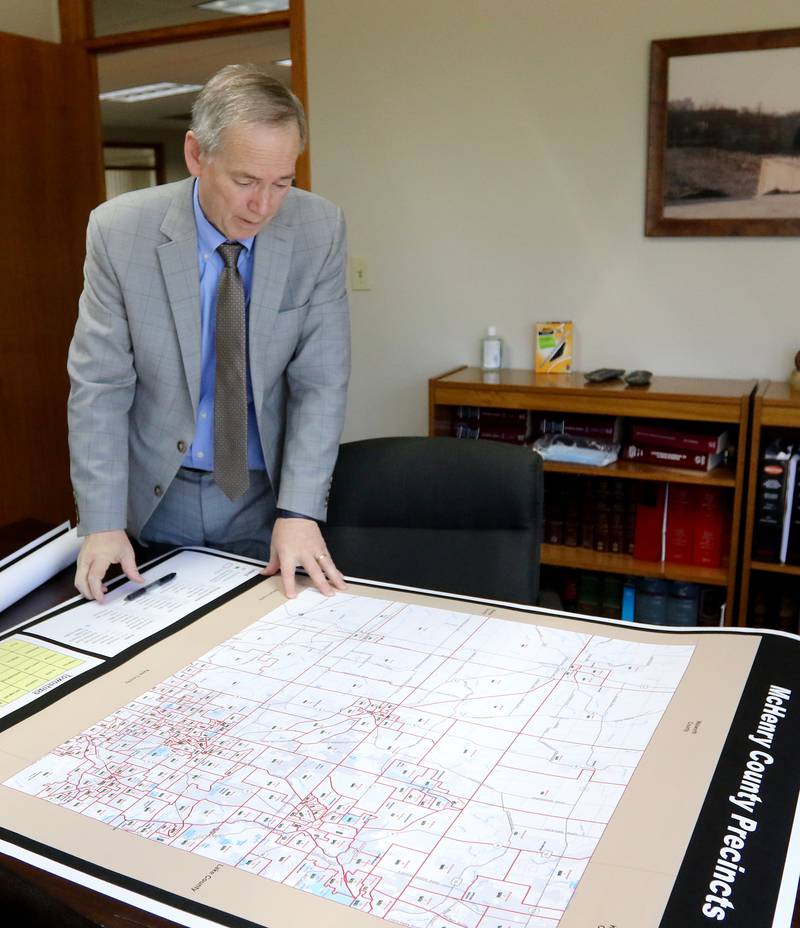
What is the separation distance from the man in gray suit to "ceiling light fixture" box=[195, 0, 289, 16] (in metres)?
2.19

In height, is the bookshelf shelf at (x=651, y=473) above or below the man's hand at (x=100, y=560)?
below

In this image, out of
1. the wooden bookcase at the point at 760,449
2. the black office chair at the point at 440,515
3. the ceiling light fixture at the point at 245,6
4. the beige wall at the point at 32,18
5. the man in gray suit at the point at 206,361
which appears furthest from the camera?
the beige wall at the point at 32,18

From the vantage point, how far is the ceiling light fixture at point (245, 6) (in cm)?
357

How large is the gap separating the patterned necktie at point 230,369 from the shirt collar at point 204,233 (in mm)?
13

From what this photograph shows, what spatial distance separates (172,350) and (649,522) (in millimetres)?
1854

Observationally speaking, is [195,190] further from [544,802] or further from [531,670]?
[544,802]

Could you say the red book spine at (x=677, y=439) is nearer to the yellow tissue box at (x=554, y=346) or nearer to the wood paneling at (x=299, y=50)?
the yellow tissue box at (x=554, y=346)

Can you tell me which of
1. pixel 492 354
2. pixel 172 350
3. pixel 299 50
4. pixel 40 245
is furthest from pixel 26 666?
pixel 40 245

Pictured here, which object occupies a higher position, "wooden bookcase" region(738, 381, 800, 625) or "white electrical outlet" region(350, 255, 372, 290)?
"white electrical outlet" region(350, 255, 372, 290)

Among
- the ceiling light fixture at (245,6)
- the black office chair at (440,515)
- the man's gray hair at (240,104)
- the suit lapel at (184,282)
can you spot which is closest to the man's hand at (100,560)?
the suit lapel at (184,282)

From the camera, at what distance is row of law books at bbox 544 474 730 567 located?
2.95 m

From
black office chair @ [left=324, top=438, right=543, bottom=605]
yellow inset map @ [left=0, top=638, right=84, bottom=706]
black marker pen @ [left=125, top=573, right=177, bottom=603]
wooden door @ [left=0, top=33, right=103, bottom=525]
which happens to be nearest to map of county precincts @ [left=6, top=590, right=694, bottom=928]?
yellow inset map @ [left=0, top=638, right=84, bottom=706]

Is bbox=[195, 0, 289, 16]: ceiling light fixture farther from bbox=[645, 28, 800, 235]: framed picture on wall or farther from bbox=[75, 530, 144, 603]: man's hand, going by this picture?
bbox=[75, 530, 144, 603]: man's hand

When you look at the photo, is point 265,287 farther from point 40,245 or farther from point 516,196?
point 40,245
